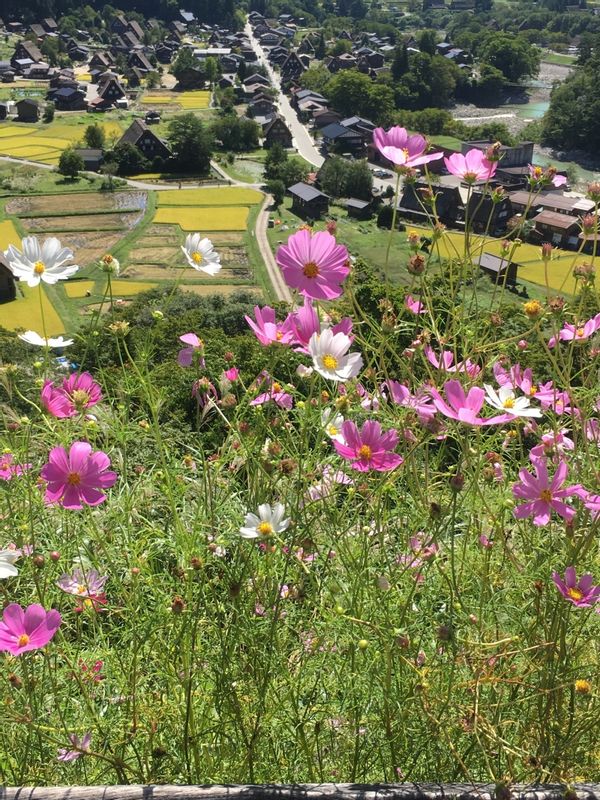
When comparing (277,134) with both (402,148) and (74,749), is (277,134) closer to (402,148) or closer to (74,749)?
(402,148)

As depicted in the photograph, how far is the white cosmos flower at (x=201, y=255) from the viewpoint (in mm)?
1114

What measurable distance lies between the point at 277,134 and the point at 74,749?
2701cm

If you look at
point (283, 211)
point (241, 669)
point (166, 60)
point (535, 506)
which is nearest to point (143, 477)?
point (241, 669)

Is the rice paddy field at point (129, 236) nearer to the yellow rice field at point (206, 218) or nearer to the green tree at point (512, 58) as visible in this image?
the yellow rice field at point (206, 218)

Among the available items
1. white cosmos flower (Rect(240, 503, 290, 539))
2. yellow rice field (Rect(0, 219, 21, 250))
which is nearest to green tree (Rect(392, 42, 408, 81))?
yellow rice field (Rect(0, 219, 21, 250))

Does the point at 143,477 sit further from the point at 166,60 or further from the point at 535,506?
→ the point at 166,60

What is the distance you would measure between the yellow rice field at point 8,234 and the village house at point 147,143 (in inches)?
266

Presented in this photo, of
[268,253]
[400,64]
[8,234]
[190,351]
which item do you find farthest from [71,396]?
[400,64]

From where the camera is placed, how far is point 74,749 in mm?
939

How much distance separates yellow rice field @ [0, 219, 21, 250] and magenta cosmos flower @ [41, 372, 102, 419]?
52.9 feet

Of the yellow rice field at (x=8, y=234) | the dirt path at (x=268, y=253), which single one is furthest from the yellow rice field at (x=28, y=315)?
the dirt path at (x=268, y=253)

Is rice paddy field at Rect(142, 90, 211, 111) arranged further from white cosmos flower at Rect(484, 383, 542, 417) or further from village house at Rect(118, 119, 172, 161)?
white cosmos flower at Rect(484, 383, 542, 417)

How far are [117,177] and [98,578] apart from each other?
22.4 m

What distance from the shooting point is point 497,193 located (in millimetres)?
1137
